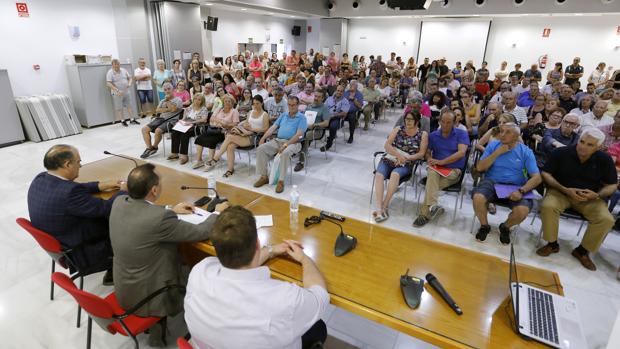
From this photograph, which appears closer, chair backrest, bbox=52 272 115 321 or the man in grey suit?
chair backrest, bbox=52 272 115 321

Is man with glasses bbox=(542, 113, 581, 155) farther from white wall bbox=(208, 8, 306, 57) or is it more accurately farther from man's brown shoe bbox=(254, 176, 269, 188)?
white wall bbox=(208, 8, 306, 57)

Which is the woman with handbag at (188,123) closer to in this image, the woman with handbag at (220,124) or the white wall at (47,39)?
the woman with handbag at (220,124)

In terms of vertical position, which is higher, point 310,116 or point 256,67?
point 256,67

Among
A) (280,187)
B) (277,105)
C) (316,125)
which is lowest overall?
(280,187)

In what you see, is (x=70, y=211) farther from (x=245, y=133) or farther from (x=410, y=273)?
(x=245, y=133)

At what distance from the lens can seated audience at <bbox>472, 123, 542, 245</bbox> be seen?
3.48m

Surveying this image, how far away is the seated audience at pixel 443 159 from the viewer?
12.9 feet

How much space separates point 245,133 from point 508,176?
352cm

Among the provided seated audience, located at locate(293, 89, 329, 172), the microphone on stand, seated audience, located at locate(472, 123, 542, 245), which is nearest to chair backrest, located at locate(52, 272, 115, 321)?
the microphone on stand

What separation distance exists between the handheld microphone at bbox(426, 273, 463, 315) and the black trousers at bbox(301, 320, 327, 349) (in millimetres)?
615

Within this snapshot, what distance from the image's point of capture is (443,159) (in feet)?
13.4

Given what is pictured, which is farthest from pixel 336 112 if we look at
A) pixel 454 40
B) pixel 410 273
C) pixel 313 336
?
pixel 454 40

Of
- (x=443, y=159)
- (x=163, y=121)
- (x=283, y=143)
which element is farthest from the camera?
(x=163, y=121)

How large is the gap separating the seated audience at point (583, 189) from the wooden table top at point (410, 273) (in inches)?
72.5
